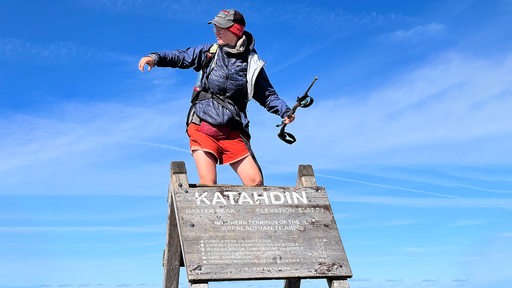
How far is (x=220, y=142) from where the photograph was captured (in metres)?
7.12

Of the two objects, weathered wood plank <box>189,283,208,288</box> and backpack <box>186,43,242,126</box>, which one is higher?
backpack <box>186,43,242,126</box>

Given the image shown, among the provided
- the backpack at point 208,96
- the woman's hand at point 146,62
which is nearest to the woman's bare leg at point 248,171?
the backpack at point 208,96

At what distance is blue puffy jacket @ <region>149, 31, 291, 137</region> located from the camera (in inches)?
280

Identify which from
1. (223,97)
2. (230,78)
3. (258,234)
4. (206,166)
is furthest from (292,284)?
(230,78)

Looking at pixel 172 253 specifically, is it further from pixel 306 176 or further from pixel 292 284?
pixel 306 176

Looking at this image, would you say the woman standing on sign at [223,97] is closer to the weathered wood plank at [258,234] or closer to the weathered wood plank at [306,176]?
the weathered wood plank at [306,176]

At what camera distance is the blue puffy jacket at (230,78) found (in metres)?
7.11

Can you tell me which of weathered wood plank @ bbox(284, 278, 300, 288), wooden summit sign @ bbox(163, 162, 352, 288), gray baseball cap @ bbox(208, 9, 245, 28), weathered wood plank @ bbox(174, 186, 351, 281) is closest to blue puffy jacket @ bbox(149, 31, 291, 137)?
gray baseball cap @ bbox(208, 9, 245, 28)

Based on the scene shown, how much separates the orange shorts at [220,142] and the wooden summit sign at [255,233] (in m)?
0.53

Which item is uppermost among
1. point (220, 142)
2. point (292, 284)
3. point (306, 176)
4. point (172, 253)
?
point (220, 142)

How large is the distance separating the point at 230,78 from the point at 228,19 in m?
0.63

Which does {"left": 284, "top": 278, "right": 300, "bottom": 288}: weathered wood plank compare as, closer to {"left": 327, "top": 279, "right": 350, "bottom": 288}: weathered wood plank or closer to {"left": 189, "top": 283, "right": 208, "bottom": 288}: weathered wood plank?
{"left": 327, "top": 279, "right": 350, "bottom": 288}: weathered wood plank

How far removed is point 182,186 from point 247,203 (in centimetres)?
63

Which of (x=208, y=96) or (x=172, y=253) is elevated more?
Answer: (x=208, y=96)
